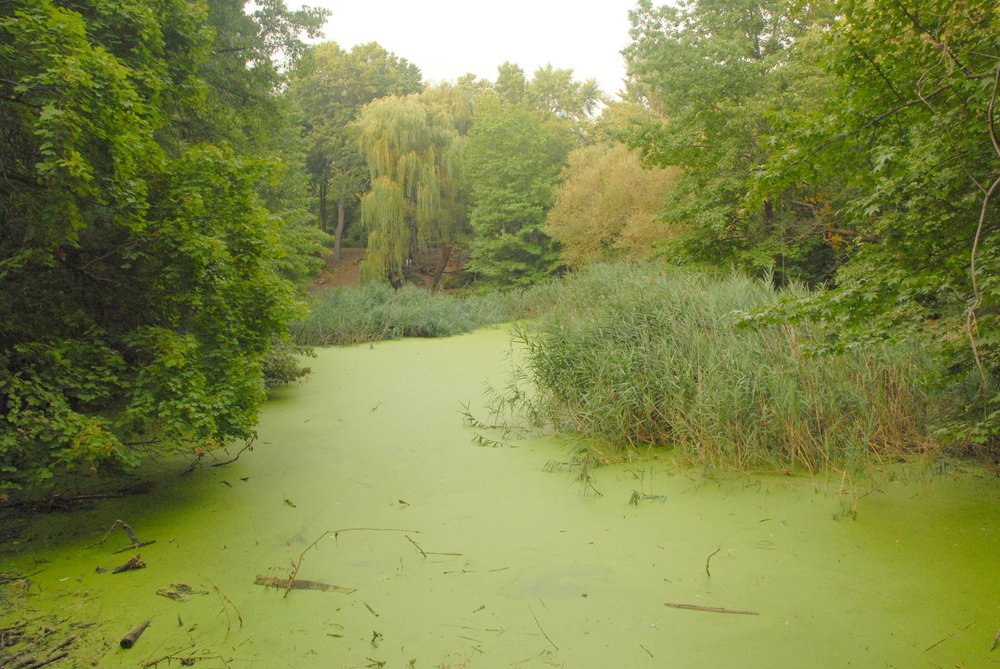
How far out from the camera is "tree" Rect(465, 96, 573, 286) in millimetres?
19703

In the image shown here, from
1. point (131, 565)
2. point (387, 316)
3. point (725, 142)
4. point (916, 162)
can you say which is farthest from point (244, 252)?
point (725, 142)

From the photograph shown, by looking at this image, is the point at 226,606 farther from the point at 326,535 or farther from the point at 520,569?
the point at 520,569

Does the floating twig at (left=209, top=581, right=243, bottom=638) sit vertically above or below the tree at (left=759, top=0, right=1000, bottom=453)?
below

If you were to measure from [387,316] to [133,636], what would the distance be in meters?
9.37

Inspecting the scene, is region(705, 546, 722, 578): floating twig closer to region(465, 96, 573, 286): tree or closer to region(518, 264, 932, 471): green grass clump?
region(518, 264, 932, 471): green grass clump

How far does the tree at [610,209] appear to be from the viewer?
1472 centimetres

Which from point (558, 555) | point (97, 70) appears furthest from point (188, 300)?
point (558, 555)

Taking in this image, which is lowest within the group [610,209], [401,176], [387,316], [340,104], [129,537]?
[129,537]

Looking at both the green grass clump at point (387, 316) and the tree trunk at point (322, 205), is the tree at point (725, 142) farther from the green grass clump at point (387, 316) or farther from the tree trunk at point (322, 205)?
the tree trunk at point (322, 205)

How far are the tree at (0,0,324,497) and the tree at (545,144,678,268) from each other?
1135cm

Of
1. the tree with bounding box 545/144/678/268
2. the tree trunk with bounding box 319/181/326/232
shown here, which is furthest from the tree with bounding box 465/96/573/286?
the tree trunk with bounding box 319/181/326/232

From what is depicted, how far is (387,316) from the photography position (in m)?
11.6

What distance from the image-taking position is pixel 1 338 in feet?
10.5

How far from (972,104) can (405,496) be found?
3.20 meters
